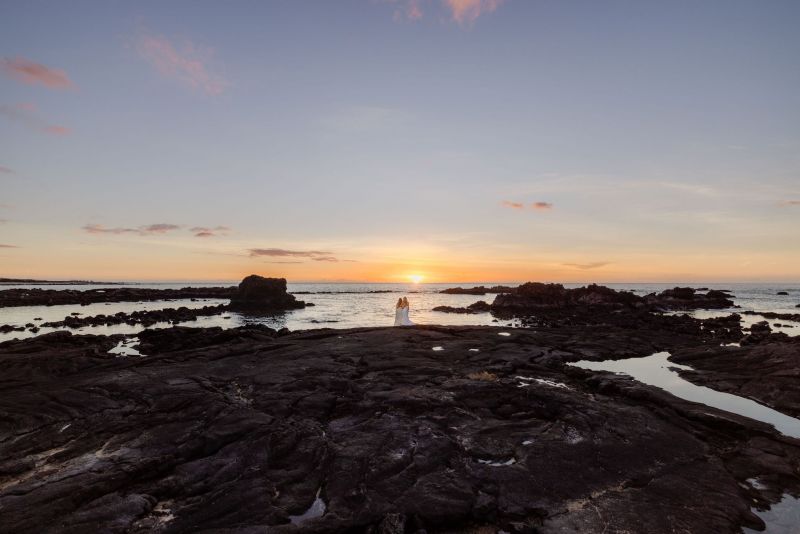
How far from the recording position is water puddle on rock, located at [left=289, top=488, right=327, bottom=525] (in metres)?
9.48

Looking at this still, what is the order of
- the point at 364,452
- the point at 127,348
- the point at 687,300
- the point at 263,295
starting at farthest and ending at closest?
the point at 263,295 → the point at 687,300 → the point at 127,348 → the point at 364,452

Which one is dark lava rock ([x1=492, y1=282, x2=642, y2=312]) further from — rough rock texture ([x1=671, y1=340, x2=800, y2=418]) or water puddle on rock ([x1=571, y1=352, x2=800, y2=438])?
rough rock texture ([x1=671, y1=340, x2=800, y2=418])

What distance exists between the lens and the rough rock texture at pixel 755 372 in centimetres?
1895

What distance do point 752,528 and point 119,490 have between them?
15.6 metres

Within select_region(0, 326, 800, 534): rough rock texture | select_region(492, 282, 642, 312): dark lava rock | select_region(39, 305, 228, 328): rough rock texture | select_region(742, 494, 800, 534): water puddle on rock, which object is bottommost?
select_region(742, 494, 800, 534): water puddle on rock

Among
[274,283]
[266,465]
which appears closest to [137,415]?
[266,465]

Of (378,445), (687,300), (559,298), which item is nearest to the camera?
(378,445)

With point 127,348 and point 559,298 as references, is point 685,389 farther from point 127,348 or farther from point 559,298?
point 559,298

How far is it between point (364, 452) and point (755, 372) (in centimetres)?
2304

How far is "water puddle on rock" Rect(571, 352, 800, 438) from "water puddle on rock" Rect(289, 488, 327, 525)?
667 inches

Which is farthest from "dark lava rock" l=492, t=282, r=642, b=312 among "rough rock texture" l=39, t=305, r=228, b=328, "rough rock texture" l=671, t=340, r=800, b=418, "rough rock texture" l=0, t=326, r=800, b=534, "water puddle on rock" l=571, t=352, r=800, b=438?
"rough rock texture" l=0, t=326, r=800, b=534

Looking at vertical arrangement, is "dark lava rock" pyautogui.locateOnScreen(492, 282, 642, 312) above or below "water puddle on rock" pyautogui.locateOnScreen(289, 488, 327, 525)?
above

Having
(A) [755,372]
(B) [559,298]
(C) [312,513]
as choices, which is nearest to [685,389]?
(A) [755,372]

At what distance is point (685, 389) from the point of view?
21172mm
